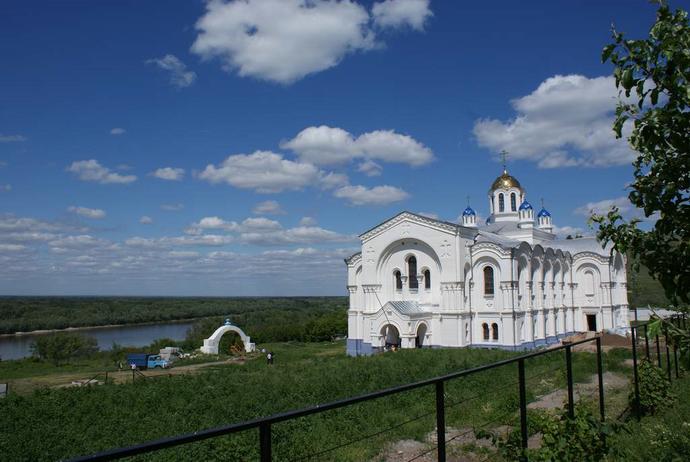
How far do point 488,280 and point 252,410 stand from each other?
765 inches

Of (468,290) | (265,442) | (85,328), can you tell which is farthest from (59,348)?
(85,328)

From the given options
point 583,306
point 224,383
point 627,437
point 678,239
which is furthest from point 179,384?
point 583,306

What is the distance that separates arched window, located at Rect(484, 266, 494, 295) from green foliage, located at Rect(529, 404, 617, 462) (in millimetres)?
24037

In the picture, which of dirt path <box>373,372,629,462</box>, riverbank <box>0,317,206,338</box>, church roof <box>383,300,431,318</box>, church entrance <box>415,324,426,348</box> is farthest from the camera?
riverbank <box>0,317,206,338</box>

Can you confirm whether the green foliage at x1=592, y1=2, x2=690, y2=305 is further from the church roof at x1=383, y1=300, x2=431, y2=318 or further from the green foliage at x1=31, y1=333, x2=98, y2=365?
the green foliage at x1=31, y1=333, x2=98, y2=365

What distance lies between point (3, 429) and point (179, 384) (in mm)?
5738

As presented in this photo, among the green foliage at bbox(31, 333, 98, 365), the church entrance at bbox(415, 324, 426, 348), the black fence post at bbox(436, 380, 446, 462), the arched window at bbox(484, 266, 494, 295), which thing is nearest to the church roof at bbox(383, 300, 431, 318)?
the church entrance at bbox(415, 324, 426, 348)

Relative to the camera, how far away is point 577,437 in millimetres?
5531

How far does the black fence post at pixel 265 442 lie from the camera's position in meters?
2.93

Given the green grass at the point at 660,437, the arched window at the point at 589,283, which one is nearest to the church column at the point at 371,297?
the arched window at the point at 589,283

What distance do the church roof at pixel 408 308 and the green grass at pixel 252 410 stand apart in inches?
339

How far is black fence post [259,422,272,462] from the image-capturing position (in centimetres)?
293

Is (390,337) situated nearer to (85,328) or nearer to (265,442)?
(265,442)

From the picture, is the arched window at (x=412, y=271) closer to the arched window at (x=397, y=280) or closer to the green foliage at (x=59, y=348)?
the arched window at (x=397, y=280)
